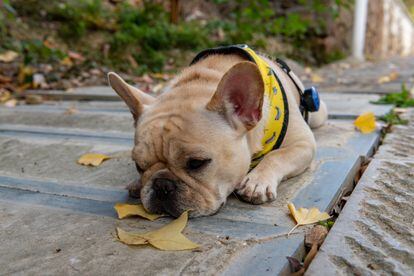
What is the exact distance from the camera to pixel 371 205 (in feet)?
6.82

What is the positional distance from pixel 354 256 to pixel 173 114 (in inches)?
42.4

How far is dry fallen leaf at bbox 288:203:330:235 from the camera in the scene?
76.8 inches

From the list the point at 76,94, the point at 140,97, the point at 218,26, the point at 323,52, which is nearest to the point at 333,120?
the point at 140,97

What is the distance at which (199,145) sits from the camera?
7.07 feet

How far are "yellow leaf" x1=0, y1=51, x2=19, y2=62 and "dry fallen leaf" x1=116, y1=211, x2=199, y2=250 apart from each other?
4913mm

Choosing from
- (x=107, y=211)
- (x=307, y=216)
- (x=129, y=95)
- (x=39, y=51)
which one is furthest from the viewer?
(x=39, y=51)

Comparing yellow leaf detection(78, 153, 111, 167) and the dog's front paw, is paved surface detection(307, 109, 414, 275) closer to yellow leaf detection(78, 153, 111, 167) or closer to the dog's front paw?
the dog's front paw

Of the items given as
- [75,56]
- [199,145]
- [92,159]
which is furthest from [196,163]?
[75,56]

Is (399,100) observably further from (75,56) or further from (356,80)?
(75,56)

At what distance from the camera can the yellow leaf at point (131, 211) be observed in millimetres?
2137

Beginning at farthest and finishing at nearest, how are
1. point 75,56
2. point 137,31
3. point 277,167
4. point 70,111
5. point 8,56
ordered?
point 137,31 → point 75,56 → point 8,56 → point 70,111 → point 277,167

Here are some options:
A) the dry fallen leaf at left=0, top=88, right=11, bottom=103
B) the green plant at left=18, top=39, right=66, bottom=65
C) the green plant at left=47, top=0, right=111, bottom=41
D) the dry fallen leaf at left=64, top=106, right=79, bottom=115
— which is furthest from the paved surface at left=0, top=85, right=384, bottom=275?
the green plant at left=47, top=0, right=111, bottom=41

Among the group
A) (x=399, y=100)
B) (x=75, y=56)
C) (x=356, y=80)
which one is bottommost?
(x=356, y=80)

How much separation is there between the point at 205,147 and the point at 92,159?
110cm
